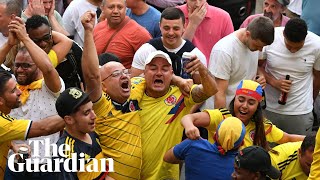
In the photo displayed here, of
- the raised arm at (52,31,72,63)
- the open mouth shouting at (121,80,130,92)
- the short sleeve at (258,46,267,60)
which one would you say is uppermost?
the raised arm at (52,31,72,63)

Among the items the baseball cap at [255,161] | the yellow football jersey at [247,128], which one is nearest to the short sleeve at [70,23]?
the yellow football jersey at [247,128]

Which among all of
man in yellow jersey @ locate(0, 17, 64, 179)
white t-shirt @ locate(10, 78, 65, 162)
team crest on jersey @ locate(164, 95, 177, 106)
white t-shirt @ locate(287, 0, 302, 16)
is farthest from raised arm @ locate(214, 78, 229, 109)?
white t-shirt @ locate(287, 0, 302, 16)

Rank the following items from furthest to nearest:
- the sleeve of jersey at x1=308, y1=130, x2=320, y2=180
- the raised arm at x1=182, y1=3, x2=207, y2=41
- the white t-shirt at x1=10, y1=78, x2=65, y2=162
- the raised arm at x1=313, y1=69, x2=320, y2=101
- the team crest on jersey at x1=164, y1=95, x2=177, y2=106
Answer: the raised arm at x1=313, y1=69, x2=320, y2=101, the raised arm at x1=182, y1=3, x2=207, y2=41, the team crest on jersey at x1=164, y1=95, x2=177, y2=106, the white t-shirt at x1=10, y1=78, x2=65, y2=162, the sleeve of jersey at x1=308, y1=130, x2=320, y2=180

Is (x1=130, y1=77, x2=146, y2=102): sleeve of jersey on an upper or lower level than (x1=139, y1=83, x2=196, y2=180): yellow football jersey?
upper

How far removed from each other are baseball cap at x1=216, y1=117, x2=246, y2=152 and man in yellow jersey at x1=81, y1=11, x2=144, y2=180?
101 cm

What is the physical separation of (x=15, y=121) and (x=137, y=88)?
1.39 metres

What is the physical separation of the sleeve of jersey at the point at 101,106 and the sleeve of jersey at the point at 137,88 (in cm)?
36

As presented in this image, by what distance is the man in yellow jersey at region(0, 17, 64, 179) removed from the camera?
741 cm

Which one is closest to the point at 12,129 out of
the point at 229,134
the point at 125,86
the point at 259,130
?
the point at 125,86

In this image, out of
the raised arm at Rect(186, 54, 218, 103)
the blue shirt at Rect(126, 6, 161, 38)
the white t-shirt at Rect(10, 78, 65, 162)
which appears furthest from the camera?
the blue shirt at Rect(126, 6, 161, 38)

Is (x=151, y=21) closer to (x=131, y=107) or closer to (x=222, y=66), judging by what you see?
(x=222, y=66)

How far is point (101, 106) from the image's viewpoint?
795cm

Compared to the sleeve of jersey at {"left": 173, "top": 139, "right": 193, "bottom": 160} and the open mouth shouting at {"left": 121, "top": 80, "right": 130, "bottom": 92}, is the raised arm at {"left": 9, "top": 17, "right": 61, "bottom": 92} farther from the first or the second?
the sleeve of jersey at {"left": 173, "top": 139, "right": 193, "bottom": 160}

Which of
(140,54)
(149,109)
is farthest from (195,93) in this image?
(140,54)
